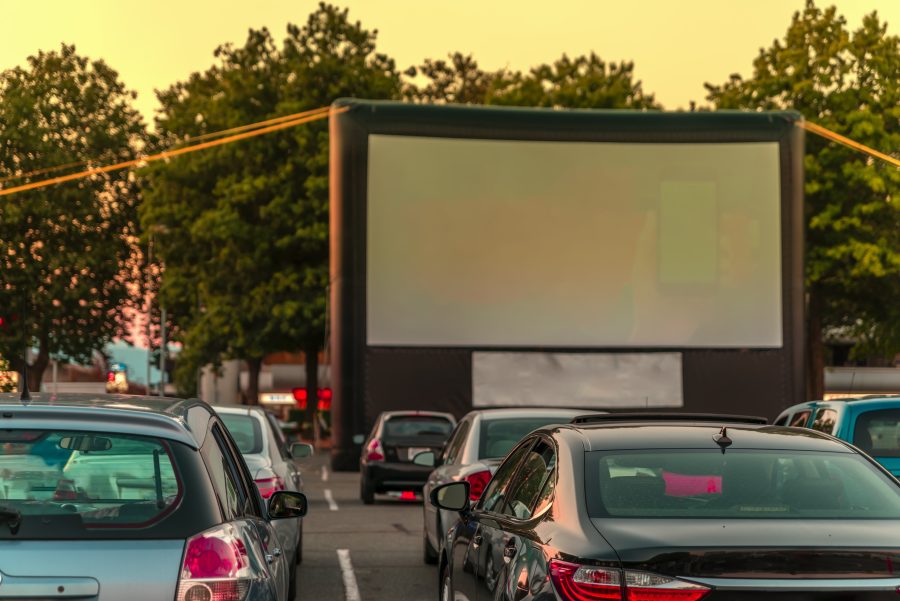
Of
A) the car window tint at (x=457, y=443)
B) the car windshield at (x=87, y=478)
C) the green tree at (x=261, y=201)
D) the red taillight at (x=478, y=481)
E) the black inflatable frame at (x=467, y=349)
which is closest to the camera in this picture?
the car windshield at (x=87, y=478)

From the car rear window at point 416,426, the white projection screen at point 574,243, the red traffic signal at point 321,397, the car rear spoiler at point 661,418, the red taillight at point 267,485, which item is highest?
the white projection screen at point 574,243

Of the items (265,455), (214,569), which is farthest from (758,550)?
(265,455)

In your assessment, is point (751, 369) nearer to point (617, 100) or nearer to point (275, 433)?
point (275, 433)

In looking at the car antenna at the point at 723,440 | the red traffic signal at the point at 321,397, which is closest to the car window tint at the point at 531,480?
the car antenna at the point at 723,440

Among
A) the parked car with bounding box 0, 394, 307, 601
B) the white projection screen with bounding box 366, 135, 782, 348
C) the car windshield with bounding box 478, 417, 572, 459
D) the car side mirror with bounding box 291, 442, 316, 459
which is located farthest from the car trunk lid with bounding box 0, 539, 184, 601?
the white projection screen with bounding box 366, 135, 782, 348

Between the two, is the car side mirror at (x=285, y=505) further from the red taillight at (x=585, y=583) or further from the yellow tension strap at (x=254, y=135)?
the yellow tension strap at (x=254, y=135)

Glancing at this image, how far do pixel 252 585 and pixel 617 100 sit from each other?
4851 centimetres

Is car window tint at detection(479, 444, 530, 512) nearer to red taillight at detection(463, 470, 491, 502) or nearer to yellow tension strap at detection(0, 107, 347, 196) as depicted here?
red taillight at detection(463, 470, 491, 502)

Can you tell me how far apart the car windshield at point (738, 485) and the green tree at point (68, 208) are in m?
52.9

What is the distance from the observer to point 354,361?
29547 mm

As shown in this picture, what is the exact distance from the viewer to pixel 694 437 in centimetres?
638

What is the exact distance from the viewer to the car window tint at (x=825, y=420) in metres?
13.0

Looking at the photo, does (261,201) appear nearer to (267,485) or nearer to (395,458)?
(395,458)

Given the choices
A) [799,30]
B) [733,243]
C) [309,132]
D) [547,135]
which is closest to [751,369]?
[733,243]
